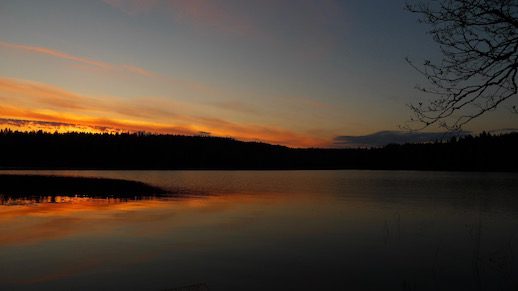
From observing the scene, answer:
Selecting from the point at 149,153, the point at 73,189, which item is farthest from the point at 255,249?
the point at 149,153

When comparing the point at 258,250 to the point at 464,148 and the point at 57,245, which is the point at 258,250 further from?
the point at 464,148

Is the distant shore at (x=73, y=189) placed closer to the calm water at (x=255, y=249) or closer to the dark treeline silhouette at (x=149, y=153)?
the calm water at (x=255, y=249)

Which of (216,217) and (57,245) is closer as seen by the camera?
(57,245)

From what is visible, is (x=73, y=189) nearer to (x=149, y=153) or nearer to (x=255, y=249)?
(x=255, y=249)

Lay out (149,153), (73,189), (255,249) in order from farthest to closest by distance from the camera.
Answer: (149,153), (73,189), (255,249)

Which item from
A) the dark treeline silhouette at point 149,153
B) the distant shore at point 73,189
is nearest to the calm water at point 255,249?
the distant shore at point 73,189

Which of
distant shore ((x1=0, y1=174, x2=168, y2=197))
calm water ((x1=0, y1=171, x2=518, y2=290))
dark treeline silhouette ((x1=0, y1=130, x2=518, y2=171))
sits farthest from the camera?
dark treeline silhouette ((x1=0, y1=130, x2=518, y2=171))

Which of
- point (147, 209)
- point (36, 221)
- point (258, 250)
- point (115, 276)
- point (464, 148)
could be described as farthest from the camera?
point (464, 148)

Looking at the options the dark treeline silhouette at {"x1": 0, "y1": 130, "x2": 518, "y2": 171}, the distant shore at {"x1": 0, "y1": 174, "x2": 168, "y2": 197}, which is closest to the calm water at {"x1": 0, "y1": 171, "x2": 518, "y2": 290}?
the distant shore at {"x1": 0, "y1": 174, "x2": 168, "y2": 197}

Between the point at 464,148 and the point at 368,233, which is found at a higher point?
the point at 464,148

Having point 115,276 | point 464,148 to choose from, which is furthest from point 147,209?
point 464,148

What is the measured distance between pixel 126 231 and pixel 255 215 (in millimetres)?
10248

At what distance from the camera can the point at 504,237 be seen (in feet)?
70.4

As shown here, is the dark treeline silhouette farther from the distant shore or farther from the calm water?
the calm water
